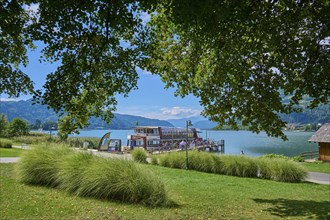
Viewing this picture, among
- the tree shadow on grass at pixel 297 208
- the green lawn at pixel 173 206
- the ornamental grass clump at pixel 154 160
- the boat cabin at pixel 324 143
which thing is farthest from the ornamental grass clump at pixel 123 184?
the boat cabin at pixel 324 143

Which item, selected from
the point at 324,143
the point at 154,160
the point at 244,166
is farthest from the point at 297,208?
the point at 324,143

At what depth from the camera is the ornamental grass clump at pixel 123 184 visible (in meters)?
7.48

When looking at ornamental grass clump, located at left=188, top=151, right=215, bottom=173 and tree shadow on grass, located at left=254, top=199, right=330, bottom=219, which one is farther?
ornamental grass clump, located at left=188, top=151, right=215, bottom=173

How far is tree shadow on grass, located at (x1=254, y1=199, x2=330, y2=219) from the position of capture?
7.04 m

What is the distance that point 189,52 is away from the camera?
8.05 metres

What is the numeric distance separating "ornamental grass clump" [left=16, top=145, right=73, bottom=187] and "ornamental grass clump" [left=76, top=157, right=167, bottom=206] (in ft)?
5.40

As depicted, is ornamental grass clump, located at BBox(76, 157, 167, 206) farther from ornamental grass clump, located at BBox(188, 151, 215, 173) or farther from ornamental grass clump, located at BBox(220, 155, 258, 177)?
ornamental grass clump, located at BBox(188, 151, 215, 173)

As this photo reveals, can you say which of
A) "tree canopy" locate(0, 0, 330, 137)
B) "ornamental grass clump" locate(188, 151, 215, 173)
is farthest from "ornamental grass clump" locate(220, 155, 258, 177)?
"tree canopy" locate(0, 0, 330, 137)

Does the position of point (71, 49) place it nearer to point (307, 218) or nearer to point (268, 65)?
point (268, 65)

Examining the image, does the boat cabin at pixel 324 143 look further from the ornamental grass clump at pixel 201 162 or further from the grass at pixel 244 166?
the ornamental grass clump at pixel 201 162

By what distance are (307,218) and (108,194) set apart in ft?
16.2

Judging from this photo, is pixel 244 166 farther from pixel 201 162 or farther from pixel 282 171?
pixel 201 162

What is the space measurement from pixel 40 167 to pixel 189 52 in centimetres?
617

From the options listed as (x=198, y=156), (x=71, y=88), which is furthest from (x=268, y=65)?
(x=198, y=156)
